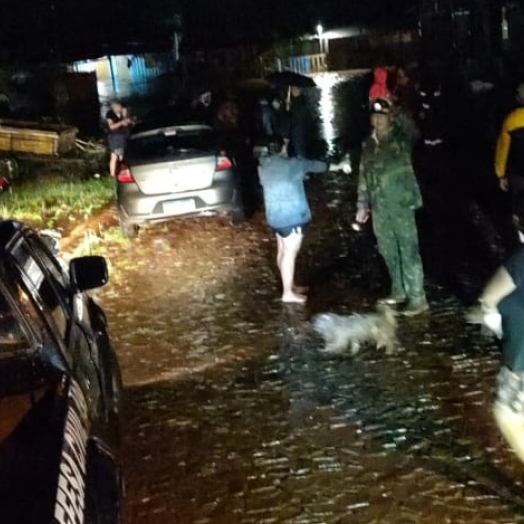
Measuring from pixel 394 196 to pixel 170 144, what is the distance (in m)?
4.67

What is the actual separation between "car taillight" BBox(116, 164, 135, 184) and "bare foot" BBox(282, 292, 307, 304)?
3508 millimetres

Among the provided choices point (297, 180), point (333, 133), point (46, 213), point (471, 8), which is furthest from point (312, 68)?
point (297, 180)

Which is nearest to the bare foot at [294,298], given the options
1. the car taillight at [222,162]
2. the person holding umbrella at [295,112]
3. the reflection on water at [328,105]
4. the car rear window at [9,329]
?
the person holding umbrella at [295,112]

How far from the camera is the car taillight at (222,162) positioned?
38.8 feet

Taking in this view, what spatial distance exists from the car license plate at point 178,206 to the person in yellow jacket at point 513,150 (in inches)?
175

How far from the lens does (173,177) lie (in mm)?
11633

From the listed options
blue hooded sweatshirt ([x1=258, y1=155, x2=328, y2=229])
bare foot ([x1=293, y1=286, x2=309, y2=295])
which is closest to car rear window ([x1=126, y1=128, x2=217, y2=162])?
bare foot ([x1=293, y1=286, x2=309, y2=295])

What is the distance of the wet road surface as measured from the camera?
536 centimetres

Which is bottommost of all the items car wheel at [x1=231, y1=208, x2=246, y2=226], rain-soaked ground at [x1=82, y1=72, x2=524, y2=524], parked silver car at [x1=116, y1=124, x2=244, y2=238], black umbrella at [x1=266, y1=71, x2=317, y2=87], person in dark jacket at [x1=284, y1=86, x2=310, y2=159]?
rain-soaked ground at [x1=82, y1=72, x2=524, y2=524]

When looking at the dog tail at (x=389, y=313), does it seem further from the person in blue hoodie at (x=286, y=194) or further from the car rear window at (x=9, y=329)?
the car rear window at (x=9, y=329)

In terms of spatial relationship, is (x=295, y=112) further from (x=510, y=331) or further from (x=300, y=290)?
(x=510, y=331)

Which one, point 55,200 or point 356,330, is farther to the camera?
point 55,200

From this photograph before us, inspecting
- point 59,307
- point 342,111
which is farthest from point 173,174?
point 342,111

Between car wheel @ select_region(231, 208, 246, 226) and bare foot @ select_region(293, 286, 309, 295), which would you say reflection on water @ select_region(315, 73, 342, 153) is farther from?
bare foot @ select_region(293, 286, 309, 295)
